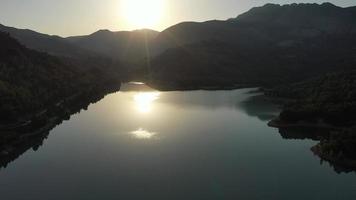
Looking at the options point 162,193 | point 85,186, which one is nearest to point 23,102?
point 85,186

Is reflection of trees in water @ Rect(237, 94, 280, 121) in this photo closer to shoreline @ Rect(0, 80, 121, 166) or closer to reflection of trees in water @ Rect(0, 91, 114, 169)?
shoreline @ Rect(0, 80, 121, 166)

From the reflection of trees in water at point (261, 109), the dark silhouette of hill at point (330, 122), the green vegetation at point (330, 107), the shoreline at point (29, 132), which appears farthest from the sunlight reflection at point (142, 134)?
the reflection of trees in water at point (261, 109)

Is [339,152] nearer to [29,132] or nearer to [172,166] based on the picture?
[172,166]

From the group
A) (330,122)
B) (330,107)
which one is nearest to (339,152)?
(330,122)

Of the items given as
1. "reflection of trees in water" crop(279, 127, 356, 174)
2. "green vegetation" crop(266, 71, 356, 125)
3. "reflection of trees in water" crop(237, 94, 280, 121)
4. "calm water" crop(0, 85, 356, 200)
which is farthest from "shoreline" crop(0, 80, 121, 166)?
"green vegetation" crop(266, 71, 356, 125)

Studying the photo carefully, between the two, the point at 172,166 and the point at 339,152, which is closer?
the point at 172,166
